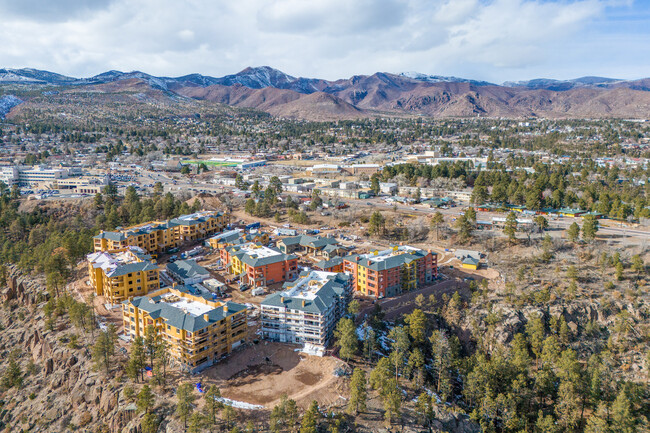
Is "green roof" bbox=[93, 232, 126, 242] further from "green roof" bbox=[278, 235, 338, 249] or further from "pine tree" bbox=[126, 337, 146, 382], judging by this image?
"pine tree" bbox=[126, 337, 146, 382]

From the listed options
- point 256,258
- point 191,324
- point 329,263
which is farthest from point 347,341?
point 256,258

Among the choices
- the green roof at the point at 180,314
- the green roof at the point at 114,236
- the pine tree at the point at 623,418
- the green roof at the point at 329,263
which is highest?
the green roof at the point at 114,236

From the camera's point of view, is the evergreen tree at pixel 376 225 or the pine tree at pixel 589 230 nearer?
the pine tree at pixel 589 230

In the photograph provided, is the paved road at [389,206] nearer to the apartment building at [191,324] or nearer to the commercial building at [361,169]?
the commercial building at [361,169]

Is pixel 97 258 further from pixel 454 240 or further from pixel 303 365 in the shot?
pixel 454 240

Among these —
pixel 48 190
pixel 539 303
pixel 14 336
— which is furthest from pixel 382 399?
pixel 48 190

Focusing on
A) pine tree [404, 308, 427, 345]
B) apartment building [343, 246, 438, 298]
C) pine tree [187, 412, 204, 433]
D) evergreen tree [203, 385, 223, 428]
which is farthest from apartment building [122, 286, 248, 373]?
apartment building [343, 246, 438, 298]

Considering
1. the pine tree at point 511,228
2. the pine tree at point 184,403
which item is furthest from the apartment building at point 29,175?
the pine tree at point 511,228
